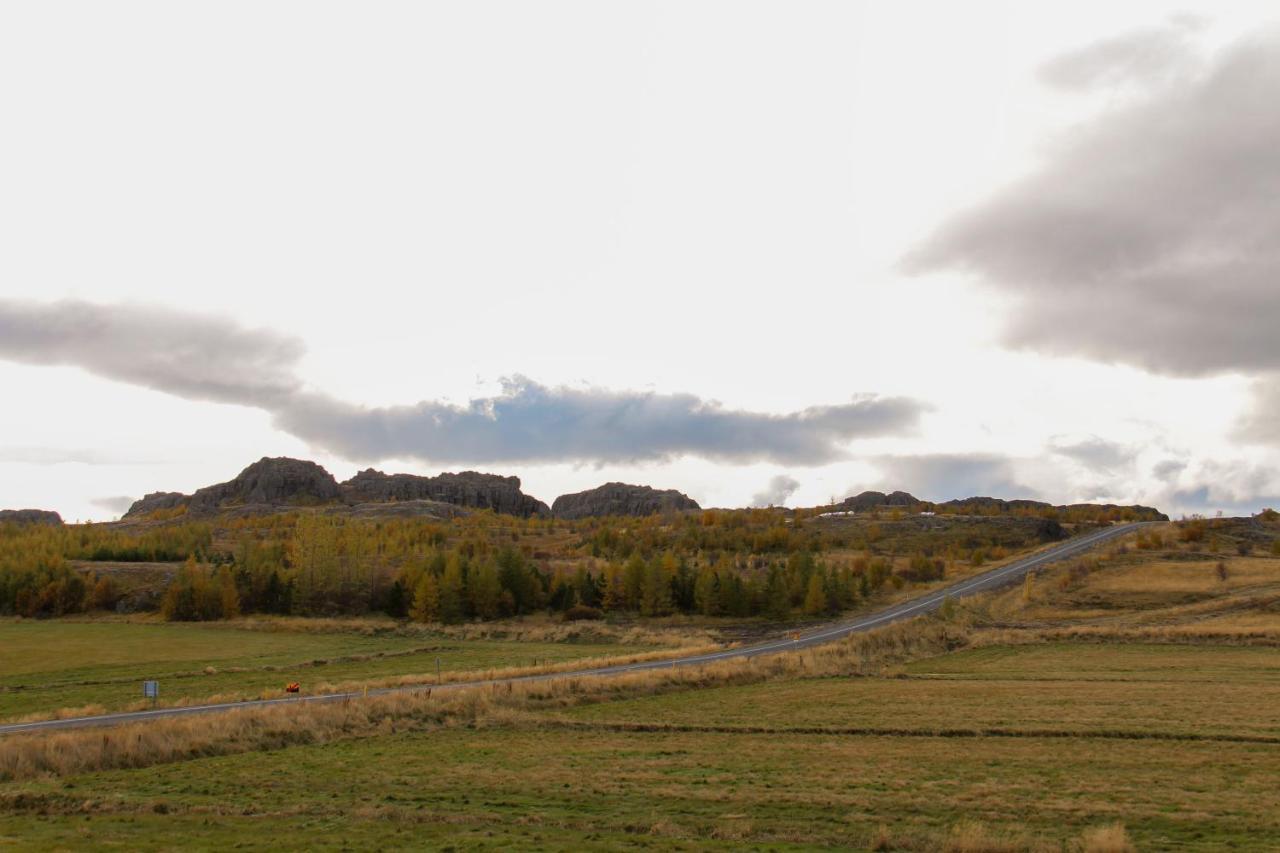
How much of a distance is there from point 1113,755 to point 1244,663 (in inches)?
1519

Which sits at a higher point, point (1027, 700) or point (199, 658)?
point (1027, 700)

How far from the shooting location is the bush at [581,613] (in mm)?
121062

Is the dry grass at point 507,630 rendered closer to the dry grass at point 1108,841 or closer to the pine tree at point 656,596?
the pine tree at point 656,596

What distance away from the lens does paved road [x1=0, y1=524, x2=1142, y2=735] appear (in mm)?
42281

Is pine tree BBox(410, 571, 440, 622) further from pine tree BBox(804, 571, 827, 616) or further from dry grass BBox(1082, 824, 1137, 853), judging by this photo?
dry grass BBox(1082, 824, 1137, 853)

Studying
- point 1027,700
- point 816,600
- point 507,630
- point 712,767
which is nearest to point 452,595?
point 507,630

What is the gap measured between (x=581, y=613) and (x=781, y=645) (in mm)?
46717

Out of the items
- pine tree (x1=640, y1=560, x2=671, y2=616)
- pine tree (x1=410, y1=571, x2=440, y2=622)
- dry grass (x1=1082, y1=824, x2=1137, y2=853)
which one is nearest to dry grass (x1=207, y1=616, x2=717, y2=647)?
pine tree (x1=410, y1=571, x2=440, y2=622)

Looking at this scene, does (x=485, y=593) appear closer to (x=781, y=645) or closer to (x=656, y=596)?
(x=656, y=596)

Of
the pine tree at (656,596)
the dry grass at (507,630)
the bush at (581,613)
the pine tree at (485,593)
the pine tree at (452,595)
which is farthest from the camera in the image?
the bush at (581,613)

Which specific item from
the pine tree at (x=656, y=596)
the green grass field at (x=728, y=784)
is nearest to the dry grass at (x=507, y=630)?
the pine tree at (x=656, y=596)

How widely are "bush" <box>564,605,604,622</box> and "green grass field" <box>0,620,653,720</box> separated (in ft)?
75.5

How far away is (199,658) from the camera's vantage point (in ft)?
255

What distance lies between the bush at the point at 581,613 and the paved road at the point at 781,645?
34471 millimetres
